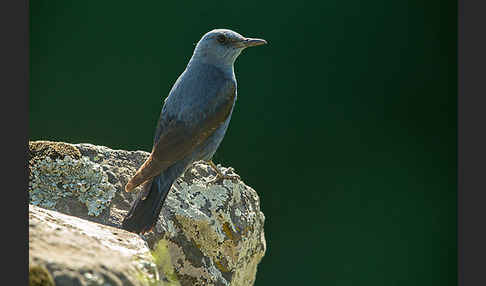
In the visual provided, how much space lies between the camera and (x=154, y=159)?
3418mm

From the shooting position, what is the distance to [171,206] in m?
3.35

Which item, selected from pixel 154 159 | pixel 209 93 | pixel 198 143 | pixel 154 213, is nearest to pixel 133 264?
pixel 154 213

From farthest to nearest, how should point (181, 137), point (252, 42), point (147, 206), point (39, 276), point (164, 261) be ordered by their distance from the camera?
point (252, 42) → point (181, 137) → point (147, 206) → point (164, 261) → point (39, 276)

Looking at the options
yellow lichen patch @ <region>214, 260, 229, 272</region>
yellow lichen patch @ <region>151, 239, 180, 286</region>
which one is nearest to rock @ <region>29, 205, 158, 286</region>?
yellow lichen patch @ <region>151, 239, 180, 286</region>

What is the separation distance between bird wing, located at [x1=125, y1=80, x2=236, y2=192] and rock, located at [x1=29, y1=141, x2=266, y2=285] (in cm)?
20

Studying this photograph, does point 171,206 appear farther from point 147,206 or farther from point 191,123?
point 191,123

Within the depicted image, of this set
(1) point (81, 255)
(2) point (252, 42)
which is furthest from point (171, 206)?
(2) point (252, 42)

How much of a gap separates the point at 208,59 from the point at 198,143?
79 cm

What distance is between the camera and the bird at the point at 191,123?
3193 mm

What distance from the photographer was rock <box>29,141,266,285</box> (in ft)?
10.2

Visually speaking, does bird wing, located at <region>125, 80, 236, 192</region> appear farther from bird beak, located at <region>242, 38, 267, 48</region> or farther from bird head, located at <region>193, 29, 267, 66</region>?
bird beak, located at <region>242, 38, 267, 48</region>

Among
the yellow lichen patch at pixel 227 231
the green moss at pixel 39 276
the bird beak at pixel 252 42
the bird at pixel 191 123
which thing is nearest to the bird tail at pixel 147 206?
the bird at pixel 191 123

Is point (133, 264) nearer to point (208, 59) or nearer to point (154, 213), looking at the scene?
point (154, 213)

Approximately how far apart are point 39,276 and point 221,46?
2.73 meters
